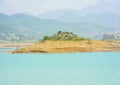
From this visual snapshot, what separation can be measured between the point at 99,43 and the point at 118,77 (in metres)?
45.5

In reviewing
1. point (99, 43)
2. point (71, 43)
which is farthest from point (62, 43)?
point (99, 43)

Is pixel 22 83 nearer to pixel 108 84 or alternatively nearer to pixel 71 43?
pixel 108 84

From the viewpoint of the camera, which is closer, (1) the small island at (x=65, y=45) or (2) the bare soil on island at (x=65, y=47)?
(2) the bare soil on island at (x=65, y=47)

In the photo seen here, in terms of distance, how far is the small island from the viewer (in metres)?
70.2

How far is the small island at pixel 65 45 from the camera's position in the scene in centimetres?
7019

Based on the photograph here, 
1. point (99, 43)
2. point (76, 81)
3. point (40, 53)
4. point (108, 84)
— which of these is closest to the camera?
point (108, 84)

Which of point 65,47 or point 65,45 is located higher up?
point 65,45

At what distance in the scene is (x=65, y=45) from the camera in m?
71.2

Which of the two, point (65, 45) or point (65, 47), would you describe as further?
point (65, 45)

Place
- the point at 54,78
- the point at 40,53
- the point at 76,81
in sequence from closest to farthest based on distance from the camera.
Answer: the point at 76,81
the point at 54,78
the point at 40,53

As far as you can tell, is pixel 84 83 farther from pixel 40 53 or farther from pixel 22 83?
pixel 40 53

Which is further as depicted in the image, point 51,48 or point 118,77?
point 51,48

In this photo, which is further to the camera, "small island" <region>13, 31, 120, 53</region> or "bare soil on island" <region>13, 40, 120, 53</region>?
"small island" <region>13, 31, 120, 53</region>

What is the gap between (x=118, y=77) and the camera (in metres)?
28.7
